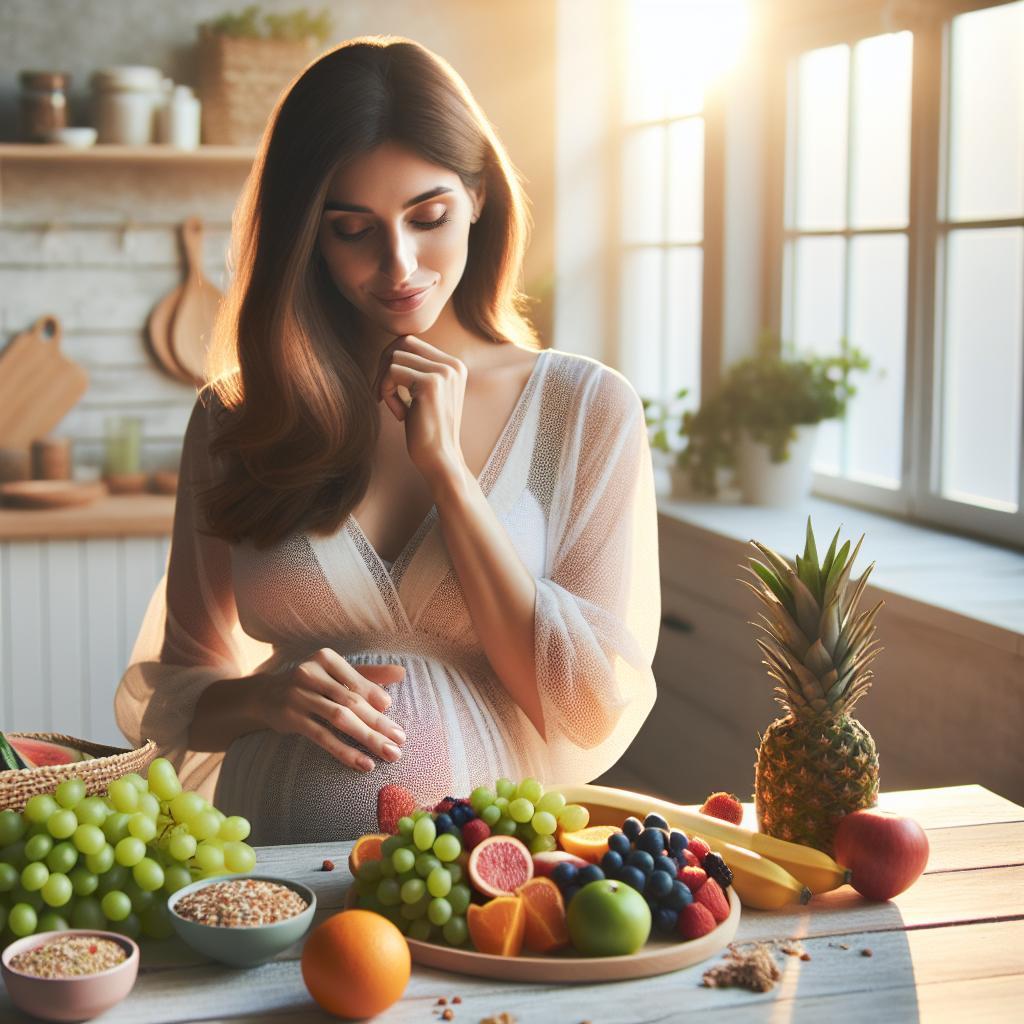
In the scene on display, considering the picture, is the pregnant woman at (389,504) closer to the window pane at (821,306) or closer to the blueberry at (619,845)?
the blueberry at (619,845)

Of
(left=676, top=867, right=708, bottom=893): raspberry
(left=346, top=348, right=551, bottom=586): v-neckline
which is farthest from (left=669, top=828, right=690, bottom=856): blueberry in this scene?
(left=346, top=348, right=551, bottom=586): v-neckline

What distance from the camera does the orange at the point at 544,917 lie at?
A: 1.22 meters

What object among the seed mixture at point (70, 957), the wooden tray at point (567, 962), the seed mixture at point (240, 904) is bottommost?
the wooden tray at point (567, 962)

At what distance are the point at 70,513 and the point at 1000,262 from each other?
2504 mm

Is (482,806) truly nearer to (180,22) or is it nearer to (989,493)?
(989,493)

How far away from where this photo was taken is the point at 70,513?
12.7 feet

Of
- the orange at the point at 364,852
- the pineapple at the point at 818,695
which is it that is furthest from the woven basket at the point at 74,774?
the pineapple at the point at 818,695

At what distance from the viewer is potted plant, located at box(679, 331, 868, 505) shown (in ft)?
11.1

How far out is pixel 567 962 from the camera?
1.19 meters

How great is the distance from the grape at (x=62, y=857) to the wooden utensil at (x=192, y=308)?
3.16 meters

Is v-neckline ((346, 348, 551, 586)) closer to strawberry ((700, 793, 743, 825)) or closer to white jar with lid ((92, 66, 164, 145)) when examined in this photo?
strawberry ((700, 793, 743, 825))

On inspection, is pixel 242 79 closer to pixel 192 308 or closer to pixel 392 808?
pixel 192 308

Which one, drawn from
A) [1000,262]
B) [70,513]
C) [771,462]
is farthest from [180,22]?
[1000,262]

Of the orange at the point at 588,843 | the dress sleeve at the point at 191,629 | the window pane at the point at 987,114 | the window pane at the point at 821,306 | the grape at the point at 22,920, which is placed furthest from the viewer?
the window pane at the point at 821,306
